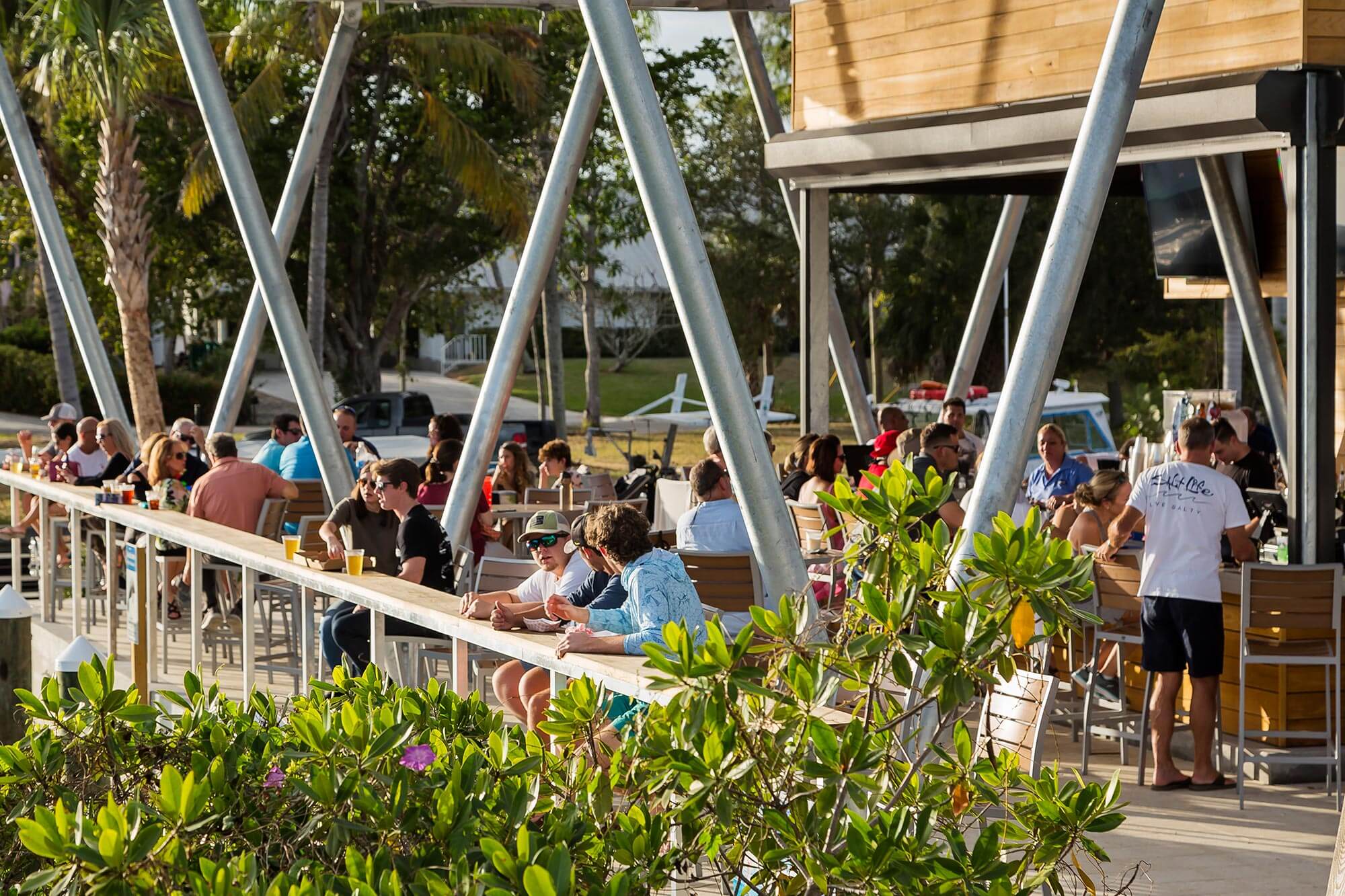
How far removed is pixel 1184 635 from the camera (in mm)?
7594

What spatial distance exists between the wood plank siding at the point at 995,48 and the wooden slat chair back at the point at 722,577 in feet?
12.5

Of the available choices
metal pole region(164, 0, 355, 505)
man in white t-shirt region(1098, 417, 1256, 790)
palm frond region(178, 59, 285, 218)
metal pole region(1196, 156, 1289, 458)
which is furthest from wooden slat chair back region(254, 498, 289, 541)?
palm frond region(178, 59, 285, 218)

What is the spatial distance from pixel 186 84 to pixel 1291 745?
25.0 metres

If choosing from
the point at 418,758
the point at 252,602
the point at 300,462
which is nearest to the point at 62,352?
the point at 300,462

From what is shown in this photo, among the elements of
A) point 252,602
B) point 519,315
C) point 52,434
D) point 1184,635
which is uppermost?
point 519,315

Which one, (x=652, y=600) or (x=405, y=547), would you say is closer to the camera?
(x=652, y=600)

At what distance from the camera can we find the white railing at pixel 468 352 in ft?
211

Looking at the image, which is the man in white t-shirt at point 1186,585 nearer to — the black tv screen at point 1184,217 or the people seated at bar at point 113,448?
the black tv screen at point 1184,217

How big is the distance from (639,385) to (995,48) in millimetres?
45209

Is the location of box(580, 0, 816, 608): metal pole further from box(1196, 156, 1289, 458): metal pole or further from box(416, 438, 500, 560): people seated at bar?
box(1196, 156, 1289, 458): metal pole

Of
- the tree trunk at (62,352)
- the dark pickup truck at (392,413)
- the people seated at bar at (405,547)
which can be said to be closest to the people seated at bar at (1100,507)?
the people seated at bar at (405,547)

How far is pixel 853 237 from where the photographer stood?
4809 cm

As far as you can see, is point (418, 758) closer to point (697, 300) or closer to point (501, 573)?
point (697, 300)

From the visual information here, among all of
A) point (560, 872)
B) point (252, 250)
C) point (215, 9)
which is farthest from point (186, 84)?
point (560, 872)
